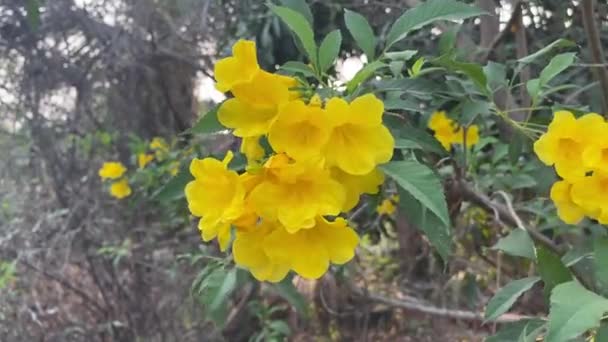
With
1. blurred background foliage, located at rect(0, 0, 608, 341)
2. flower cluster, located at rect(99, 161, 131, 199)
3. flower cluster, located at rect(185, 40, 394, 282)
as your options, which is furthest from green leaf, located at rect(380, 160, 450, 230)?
flower cluster, located at rect(99, 161, 131, 199)

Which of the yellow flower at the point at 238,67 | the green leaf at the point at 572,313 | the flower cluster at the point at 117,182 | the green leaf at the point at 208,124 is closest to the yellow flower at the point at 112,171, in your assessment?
the flower cluster at the point at 117,182

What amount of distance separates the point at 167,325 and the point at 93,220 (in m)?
0.52

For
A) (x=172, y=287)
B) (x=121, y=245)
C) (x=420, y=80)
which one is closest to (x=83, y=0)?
(x=121, y=245)

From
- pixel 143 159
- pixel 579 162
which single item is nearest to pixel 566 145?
pixel 579 162

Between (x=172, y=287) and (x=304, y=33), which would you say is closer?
(x=304, y=33)

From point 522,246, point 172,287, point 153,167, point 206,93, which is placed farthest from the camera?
point 206,93

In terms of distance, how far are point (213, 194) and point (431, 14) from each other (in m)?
0.34

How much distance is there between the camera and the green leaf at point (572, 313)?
0.63 m

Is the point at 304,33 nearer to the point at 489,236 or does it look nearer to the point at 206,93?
the point at 489,236

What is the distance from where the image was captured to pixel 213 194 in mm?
671

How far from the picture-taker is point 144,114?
10.9 ft

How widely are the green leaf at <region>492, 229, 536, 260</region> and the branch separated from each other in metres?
0.38

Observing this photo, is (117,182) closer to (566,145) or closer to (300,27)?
(300,27)

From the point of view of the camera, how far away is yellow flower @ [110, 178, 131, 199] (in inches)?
106
